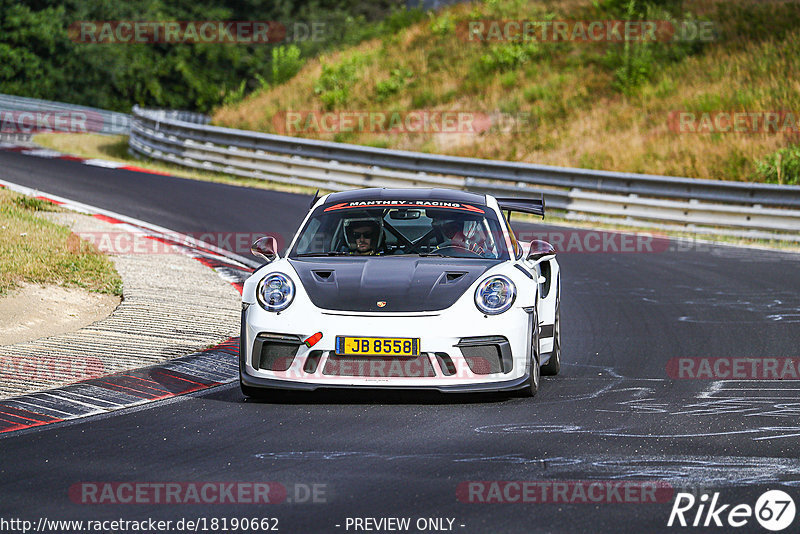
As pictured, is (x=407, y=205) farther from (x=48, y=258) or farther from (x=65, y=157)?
(x=65, y=157)

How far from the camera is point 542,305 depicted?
8406 millimetres

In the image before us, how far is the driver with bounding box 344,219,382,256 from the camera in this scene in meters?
8.51

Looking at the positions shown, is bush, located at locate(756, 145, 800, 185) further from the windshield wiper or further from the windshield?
the windshield wiper

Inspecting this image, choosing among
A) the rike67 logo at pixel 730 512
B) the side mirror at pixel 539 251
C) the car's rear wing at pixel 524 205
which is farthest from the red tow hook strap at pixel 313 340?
the rike67 logo at pixel 730 512

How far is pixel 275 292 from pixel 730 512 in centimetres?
350

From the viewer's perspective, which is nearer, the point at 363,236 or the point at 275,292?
the point at 275,292

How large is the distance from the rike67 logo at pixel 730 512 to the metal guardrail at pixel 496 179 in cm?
1514

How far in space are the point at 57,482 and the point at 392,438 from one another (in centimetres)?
184

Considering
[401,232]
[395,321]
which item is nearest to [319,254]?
[401,232]

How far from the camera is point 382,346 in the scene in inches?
283

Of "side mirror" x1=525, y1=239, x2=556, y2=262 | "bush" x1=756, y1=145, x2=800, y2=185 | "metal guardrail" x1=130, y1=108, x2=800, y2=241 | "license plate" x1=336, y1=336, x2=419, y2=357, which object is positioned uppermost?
"bush" x1=756, y1=145, x2=800, y2=185

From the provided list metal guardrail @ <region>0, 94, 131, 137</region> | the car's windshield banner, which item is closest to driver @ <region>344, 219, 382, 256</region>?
the car's windshield banner

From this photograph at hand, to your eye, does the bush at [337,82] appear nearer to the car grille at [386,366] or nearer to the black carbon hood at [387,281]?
the black carbon hood at [387,281]

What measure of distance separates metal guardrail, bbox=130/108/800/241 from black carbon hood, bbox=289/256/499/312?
42.8ft
